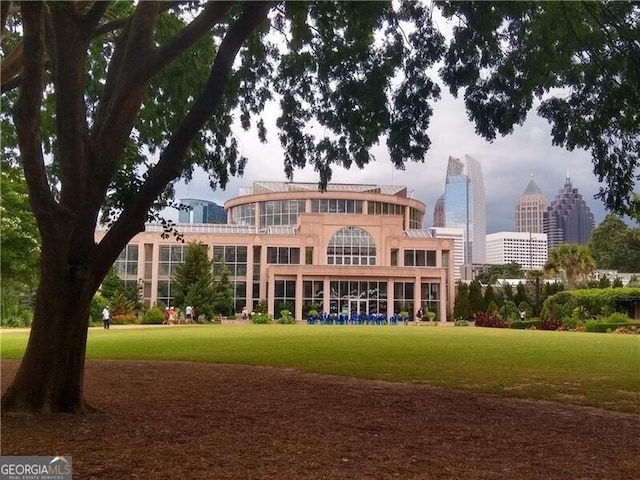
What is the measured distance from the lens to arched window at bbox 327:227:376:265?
66.1 metres

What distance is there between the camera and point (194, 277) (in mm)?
50000

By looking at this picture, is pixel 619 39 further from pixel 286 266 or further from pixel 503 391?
pixel 286 266

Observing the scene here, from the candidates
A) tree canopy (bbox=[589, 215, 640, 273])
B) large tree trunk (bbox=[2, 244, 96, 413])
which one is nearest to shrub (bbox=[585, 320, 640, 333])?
large tree trunk (bbox=[2, 244, 96, 413])

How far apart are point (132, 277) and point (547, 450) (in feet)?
205

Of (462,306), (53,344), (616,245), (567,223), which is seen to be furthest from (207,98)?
(567,223)

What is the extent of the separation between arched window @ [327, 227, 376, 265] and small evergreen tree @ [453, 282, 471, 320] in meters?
10.4

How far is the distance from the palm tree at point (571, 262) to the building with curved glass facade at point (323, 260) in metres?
10.6

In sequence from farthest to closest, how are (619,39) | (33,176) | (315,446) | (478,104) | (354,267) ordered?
(354,267), (478,104), (619,39), (33,176), (315,446)

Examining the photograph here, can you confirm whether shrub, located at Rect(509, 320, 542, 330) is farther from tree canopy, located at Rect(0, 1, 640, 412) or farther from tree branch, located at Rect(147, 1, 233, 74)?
tree branch, located at Rect(147, 1, 233, 74)

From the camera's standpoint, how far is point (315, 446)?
21.2 feet

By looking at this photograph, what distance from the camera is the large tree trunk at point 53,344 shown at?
7535mm

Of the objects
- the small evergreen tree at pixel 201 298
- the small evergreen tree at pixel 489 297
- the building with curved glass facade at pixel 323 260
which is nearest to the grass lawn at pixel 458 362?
the small evergreen tree at pixel 201 298

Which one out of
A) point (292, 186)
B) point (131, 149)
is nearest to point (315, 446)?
point (131, 149)

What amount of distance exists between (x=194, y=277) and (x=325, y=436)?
44.2 metres
